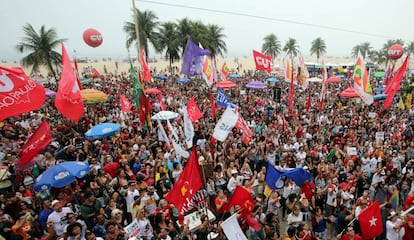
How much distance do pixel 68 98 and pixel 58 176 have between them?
2.02 metres

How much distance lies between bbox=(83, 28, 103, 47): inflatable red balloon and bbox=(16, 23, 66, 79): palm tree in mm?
11655

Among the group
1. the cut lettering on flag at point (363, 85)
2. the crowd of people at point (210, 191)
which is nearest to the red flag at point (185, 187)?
the crowd of people at point (210, 191)

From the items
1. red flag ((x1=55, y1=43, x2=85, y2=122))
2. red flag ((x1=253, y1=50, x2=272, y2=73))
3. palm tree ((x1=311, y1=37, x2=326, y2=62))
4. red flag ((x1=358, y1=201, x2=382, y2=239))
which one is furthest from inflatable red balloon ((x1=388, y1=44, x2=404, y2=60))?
palm tree ((x1=311, y1=37, x2=326, y2=62))

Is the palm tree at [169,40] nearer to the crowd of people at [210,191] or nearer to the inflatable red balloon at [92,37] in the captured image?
the inflatable red balloon at [92,37]

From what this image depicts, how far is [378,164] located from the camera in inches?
354

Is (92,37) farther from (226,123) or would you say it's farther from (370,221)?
(370,221)

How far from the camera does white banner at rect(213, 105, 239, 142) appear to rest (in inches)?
314

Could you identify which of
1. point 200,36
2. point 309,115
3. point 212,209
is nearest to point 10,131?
point 212,209

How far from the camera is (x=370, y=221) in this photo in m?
5.92

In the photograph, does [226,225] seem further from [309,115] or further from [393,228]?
[309,115]

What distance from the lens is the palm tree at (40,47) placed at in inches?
1086

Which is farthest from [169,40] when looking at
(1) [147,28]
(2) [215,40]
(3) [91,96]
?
(3) [91,96]

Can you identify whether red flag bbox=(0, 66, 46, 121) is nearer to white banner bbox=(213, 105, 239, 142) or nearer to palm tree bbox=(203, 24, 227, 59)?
white banner bbox=(213, 105, 239, 142)

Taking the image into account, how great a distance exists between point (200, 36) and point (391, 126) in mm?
28030
